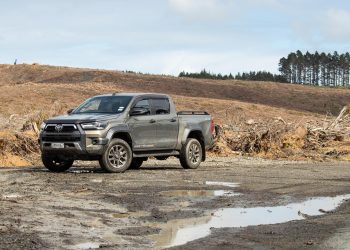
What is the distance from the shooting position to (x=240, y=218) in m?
9.89

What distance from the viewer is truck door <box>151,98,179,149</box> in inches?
684

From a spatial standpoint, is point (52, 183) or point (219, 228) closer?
point (219, 228)

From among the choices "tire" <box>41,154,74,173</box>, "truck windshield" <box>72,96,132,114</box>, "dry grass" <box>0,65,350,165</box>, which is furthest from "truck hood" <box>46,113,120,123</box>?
"dry grass" <box>0,65,350,165</box>

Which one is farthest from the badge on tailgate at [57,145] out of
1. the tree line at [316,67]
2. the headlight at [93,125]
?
the tree line at [316,67]

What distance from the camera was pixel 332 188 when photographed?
13734 millimetres

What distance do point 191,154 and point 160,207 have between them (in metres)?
7.40

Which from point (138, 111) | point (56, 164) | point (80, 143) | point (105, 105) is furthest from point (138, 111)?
point (56, 164)

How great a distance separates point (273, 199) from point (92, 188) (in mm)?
3365

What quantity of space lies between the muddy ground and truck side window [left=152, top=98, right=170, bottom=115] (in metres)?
1.45

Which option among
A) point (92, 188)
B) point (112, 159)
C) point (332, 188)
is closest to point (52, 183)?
point (92, 188)

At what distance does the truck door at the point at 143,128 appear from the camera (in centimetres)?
1675

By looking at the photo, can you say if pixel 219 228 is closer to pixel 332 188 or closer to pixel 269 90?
pixel 332 188

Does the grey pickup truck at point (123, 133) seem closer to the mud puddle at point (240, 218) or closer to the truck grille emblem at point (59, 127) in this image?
the truck grille emblem at point (59, 127)

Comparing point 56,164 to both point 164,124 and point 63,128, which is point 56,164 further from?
point 164,124
